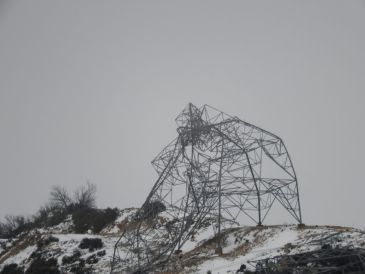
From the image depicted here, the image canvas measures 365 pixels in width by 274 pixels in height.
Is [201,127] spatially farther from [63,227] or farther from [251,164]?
[63,227]

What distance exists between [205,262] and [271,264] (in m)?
4.99

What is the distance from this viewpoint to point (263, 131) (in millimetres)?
21641

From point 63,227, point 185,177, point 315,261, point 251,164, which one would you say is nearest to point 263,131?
point 251,164

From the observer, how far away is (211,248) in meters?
20.8

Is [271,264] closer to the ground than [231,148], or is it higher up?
closer to the ground

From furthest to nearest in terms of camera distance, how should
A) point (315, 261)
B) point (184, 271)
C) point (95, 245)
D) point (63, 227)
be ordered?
point (63, 227) < point (95, 245) < point (184, 271) < point (315, 261)

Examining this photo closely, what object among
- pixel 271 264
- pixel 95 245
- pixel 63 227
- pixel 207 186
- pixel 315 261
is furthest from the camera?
pixel 63 227

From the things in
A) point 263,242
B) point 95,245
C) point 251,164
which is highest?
point 251,164

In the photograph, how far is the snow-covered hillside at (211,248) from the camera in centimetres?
1491

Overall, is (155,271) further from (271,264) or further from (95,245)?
(95,245)

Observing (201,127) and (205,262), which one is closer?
(205,262)

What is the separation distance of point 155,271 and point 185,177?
593cm

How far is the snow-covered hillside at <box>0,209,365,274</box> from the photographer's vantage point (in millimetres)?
14906

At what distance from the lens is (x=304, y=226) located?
18422 mm
